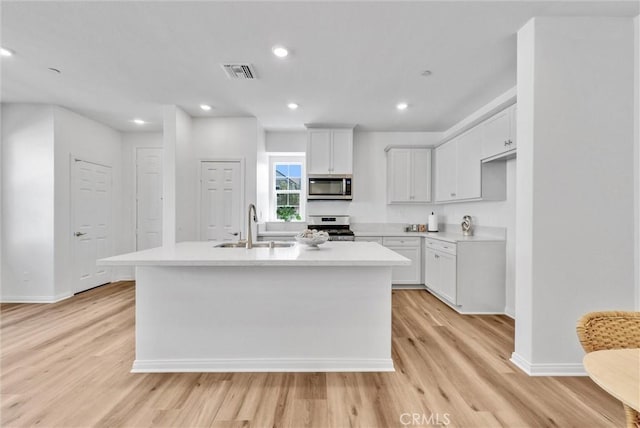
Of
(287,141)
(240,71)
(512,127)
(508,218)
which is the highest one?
(240,71)

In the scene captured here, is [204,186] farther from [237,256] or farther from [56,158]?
[237,256]

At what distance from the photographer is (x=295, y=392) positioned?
200 cm

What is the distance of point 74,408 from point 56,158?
3.60 m

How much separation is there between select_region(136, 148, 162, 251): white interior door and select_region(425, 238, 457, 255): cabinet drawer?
4512 millimetres

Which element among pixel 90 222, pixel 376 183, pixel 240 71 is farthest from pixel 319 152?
pixel 90 222

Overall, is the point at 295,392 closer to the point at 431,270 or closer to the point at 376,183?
the point at 431,270

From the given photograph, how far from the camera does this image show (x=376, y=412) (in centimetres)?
179

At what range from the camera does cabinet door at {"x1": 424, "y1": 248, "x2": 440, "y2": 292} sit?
13.9ft

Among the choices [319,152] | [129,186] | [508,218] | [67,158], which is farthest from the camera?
[129,186]

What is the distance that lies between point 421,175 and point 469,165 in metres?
1.09

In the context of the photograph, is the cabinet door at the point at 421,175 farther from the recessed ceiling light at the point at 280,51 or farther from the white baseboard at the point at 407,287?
the recessed ceiling light at the point at 280,51

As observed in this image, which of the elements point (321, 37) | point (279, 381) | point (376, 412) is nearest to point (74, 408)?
point (279, 381)

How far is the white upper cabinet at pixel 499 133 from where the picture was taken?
3.10 m

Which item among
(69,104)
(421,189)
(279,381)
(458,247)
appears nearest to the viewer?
(279,381)
